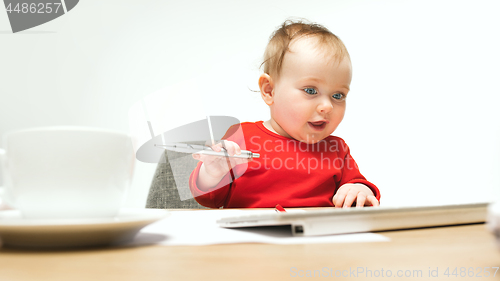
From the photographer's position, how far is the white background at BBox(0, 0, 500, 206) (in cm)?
173

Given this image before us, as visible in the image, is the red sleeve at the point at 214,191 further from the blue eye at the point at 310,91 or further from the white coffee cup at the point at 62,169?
the white coffee cup at the point at 62,169

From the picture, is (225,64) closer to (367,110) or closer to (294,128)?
(367,110)

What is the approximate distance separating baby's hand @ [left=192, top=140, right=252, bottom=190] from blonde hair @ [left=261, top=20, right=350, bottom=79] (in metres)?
0.30

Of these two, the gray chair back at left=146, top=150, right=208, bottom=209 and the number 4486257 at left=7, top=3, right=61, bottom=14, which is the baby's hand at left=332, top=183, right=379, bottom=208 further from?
the number 4486257 at left=7, top=3, right=61, bottom=14

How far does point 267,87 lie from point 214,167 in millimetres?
345

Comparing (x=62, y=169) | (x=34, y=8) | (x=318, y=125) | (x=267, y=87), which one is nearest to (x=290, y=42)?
(x=267, y=87)

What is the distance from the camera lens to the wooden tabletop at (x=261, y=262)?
17cm

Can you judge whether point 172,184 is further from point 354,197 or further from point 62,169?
point 62,169

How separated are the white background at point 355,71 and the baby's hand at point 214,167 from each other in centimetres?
89

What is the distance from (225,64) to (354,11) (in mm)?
733

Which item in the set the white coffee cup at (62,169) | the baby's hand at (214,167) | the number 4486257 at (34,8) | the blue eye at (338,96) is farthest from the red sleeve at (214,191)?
the number 4486257 at (34,8)

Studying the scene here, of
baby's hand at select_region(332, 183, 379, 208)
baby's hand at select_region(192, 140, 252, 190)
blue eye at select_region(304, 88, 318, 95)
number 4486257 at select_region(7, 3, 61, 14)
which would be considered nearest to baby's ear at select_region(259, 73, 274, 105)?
blue eye at select_region(304, 88, 318, 95)

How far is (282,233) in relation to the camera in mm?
288

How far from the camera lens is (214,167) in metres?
0.78
